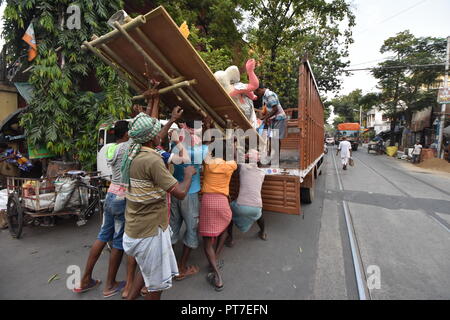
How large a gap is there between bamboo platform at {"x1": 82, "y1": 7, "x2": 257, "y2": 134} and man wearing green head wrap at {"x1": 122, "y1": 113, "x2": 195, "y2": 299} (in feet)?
2.13

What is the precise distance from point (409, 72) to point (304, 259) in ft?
71.6

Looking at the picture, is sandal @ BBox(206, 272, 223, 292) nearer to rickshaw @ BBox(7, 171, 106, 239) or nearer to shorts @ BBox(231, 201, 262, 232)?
shorts @ BBox(231, 201, 262, 232)

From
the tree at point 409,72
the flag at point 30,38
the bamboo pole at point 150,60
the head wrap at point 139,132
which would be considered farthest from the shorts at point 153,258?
the tree at point 409,72

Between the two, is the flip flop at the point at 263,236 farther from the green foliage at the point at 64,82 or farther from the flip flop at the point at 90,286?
the green foliage at the point at 64,82

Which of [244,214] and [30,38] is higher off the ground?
[30,38]

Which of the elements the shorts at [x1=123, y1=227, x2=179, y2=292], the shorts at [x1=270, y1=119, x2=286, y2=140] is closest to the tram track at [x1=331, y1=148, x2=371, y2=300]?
the shorts at [x1=123, y1=227, x2=179, y2=292]

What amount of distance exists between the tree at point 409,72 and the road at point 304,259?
637 inches

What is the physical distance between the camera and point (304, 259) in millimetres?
2934

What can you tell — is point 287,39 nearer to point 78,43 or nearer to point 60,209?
point 78,43

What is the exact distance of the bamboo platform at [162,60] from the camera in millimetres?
1729

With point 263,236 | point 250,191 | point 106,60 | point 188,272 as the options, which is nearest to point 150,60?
point 106,60

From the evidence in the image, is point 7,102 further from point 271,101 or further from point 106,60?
point 271,101

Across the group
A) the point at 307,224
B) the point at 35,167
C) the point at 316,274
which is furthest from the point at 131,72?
the point at 35,167

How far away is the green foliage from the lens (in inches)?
222
